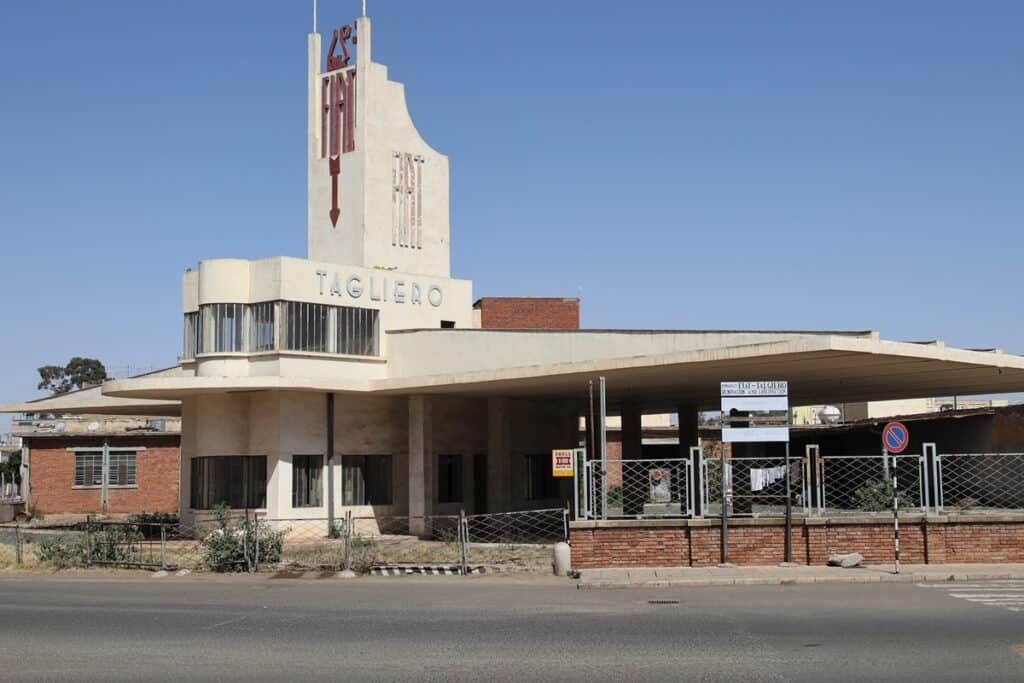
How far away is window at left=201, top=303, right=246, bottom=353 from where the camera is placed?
35156 mm

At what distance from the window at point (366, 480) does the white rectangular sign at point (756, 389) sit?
15986 millimetres

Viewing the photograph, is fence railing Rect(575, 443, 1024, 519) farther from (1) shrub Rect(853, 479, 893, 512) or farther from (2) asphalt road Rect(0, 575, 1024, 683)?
(2) asphalt road Rect(0, 575, 1024, 683)

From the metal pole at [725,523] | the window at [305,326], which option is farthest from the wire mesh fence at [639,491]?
the window at [305,326]

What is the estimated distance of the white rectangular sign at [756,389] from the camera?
24.1 meters

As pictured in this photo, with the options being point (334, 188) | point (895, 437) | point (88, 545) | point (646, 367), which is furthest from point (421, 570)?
point (334, 188)

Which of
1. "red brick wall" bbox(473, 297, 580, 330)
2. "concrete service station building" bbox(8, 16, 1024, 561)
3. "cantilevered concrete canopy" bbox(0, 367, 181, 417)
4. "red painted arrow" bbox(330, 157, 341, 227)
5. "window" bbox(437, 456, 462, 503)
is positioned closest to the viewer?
"concrete service station building" bbox(8, 16, 1024, 561)

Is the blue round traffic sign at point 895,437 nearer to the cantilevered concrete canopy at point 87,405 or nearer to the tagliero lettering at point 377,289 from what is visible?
the tagliero lettering at point 377,289

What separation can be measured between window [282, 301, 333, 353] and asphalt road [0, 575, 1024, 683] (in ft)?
45.1

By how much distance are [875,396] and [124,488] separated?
110 feet

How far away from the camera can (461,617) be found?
1720 cm

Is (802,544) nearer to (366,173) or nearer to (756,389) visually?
(756,389)

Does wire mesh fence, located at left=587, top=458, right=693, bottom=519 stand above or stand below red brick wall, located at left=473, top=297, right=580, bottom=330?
below

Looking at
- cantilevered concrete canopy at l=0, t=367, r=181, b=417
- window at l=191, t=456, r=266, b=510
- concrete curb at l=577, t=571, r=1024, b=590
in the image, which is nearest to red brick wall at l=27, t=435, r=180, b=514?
cantilevered concrete canopy at l=0, t=367, r=181, b=417

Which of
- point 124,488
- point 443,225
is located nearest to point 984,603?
point 443,225
